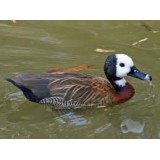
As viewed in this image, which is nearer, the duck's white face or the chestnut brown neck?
the duck's white face

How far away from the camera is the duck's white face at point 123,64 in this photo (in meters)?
7.30

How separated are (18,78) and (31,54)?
158 cm

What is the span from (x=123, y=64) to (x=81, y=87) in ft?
2.03

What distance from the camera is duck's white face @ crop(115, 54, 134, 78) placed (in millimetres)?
7305

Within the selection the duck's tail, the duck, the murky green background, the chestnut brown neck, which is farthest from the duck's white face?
the duck's tail

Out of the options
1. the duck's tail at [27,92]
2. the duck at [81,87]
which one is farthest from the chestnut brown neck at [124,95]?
the duck's tail at [27,92]

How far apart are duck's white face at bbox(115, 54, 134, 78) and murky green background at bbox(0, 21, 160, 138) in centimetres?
40

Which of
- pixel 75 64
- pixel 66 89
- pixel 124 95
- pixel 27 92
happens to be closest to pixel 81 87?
pixel 66 89

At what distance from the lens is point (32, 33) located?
957 cm

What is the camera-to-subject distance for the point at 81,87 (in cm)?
728

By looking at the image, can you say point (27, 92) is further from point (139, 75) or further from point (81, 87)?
point (139, 75)

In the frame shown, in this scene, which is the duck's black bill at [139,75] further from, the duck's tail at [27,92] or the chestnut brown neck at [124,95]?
the duck's tail at [27,92]

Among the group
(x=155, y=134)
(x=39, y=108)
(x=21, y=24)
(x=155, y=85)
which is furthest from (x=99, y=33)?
(x=155, y=134)

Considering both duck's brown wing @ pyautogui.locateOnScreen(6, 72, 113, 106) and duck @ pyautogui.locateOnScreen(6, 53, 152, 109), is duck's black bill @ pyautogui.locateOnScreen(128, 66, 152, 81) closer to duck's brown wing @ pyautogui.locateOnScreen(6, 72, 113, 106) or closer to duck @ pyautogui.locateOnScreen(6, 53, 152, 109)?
duck @ pyautogui.locateOnScreen(6, 53, 152, 109)
